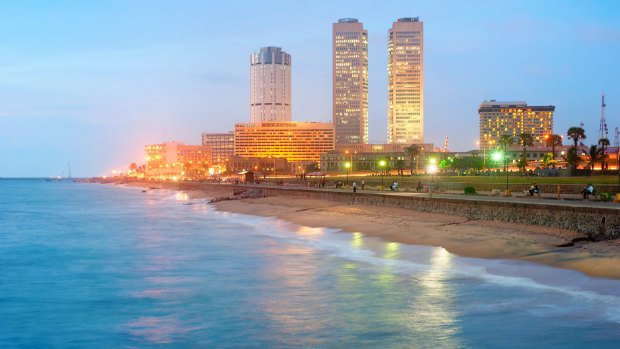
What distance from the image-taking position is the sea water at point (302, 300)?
16547mm

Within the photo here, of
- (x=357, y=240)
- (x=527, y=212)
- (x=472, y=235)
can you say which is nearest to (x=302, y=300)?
(x=472, y=235)

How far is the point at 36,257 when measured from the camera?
3588 centimetres

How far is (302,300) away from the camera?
21.5m

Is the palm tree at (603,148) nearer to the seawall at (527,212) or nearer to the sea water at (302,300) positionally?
the seawall at (527,212)

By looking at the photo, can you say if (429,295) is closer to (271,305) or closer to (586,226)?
(271,305)

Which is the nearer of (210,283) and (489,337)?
(489,337)

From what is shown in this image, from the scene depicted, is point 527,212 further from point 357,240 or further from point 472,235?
point 357,240

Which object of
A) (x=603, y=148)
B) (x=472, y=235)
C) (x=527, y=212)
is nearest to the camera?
(x=472, y=235)

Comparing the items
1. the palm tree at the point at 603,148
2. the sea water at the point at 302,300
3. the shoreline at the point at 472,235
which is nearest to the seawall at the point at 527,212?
the shoreline at the point at 472,235

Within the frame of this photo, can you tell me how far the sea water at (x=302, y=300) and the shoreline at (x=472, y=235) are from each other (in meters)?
0.99

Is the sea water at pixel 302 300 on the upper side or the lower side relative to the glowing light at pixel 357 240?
lower

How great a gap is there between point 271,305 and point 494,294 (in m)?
7.39

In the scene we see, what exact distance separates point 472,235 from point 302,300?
42.9 ft

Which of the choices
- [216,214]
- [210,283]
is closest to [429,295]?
[210,283]
